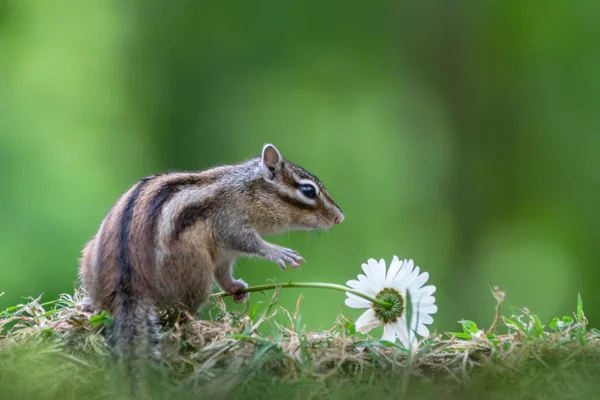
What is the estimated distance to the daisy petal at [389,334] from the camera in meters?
2.86

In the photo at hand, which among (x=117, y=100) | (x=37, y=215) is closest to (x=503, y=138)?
(x=117, y=100)

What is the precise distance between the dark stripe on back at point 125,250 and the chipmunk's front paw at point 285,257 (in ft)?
2.25

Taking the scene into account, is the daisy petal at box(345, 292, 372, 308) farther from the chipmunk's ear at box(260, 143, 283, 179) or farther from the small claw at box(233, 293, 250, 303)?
the chipmunk's ear at box(260, 143, 283, 179)

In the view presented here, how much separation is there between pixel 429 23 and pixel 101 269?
8515 mm

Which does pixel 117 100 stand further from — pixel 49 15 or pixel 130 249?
pixel 130 249

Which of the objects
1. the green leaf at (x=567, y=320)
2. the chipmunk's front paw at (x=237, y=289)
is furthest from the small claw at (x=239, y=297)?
the green leaf at (x=567, y=320)

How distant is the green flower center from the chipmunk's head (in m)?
0.93

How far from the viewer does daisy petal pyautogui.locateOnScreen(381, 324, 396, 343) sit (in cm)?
286

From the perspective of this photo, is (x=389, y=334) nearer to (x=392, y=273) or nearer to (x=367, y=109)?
(x=392, y=273)

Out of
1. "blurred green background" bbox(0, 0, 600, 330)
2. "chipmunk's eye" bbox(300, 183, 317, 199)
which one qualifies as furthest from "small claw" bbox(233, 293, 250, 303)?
"blurred green background" bbox(0, 0, 600, 330)

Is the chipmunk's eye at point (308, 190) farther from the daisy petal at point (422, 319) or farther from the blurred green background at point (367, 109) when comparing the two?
the blurred green background at point (367, 109)

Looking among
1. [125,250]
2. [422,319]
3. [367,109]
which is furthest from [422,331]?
[367,109]

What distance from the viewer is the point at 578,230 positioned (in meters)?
10.1

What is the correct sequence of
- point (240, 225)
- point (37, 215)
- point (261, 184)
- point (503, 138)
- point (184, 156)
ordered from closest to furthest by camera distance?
point (240, 225) < point (261, 184) < point (37, 215) < point (184, 156) < point (503, 138)
